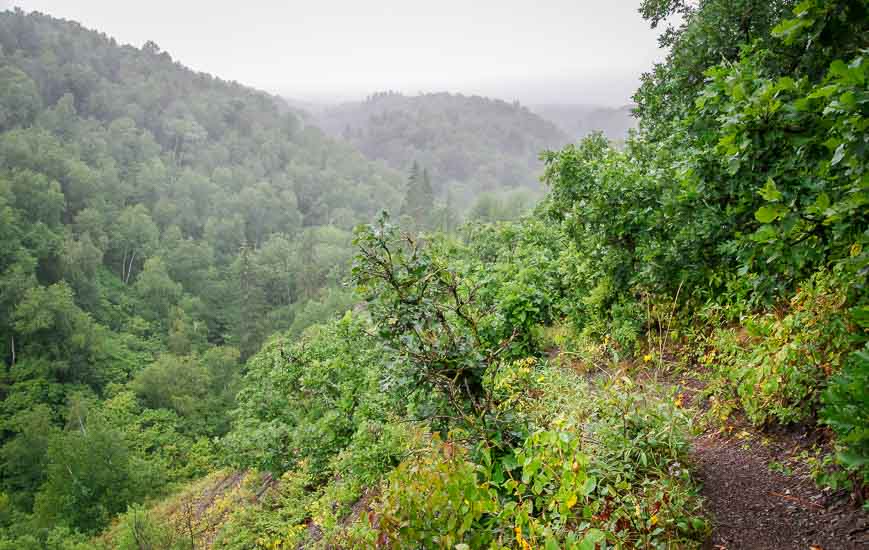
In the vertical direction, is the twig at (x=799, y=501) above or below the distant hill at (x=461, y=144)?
below

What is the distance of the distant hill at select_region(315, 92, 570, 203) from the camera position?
158m

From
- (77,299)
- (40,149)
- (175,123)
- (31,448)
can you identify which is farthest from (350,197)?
(31,448)

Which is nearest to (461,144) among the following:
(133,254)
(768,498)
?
(133,254)

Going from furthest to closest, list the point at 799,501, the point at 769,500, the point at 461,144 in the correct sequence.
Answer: the point at 461,144 < the point at 769,500 < the point at 799,501

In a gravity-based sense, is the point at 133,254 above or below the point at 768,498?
below

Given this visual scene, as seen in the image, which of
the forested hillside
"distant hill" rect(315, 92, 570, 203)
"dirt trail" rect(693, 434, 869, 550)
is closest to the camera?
"dirt trail" rect(693, 434, 869, 550)

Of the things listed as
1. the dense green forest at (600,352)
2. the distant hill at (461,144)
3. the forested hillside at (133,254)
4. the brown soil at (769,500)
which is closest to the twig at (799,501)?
the brown soil at (769,500)

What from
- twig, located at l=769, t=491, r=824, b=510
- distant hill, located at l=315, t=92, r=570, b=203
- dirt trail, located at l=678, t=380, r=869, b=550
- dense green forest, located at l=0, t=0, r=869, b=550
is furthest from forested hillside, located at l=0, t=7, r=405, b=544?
distant hill, located at l=315, t=92, r=570, b=203

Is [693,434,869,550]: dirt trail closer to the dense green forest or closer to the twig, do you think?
the twig

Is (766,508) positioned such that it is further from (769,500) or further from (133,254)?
(133,254)

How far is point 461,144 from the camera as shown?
169 metres

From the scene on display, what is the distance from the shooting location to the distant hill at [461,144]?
15812cm

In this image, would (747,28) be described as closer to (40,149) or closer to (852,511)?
(852,511)

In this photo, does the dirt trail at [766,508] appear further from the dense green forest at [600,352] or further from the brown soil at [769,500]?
the dense green forest at [600,352]
